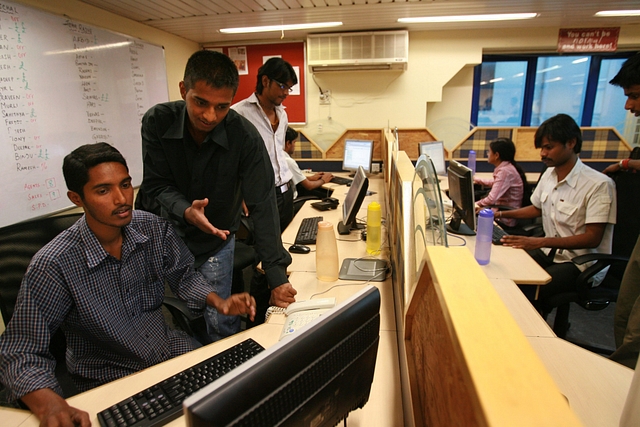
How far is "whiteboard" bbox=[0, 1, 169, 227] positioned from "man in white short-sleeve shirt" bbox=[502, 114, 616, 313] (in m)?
3.08

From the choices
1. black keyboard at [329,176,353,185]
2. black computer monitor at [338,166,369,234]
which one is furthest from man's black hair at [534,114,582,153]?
black keyboard at [329,176,353,185]

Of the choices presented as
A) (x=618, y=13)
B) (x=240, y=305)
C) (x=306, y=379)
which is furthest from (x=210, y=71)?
(x=618, y=13)

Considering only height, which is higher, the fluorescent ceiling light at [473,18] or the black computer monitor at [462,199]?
the fluorescent ceiling light at [473,18]

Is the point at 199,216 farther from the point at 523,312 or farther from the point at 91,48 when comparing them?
the point at 91,48

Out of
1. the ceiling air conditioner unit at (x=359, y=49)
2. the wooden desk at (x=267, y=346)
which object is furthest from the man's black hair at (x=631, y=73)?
the ceiling air conditioner unit at (x=359, y=49)

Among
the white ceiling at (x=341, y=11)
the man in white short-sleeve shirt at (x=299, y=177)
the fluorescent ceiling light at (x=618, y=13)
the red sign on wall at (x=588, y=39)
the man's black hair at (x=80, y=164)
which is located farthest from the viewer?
the red sign on wall at (x=588, y=39)

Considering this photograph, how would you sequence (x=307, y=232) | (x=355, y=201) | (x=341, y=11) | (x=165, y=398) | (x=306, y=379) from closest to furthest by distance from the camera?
(x=306, y=379), (x=165, y=398), (x=355, y=201), (x=307, y=232), (x=341, y=11)

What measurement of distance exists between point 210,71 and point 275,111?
4.69ft

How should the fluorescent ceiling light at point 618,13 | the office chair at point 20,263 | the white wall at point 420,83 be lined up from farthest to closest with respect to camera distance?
the white wall at point 420,83
the fluorescent ceiling light at point 618,13
the office chair at point 20,263

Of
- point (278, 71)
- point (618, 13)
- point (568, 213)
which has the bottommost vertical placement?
point (568, 213)

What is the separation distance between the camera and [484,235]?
1.76 meters

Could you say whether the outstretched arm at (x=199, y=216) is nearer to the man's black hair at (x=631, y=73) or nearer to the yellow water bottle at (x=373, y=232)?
the yellow water bottle at (x=373, y=232)

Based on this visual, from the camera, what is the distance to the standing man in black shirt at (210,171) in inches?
56.9

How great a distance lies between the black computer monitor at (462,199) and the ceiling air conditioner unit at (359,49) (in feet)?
9.76
